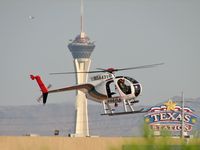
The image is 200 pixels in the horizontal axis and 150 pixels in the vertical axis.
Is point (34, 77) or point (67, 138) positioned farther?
point (34, 77)

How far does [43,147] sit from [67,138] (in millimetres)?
65582

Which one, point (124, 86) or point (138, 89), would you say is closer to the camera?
point (138, 89)

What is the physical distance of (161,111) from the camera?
173625 millimetres

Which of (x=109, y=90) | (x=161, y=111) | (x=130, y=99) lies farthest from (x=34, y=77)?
(x=161, y=111)

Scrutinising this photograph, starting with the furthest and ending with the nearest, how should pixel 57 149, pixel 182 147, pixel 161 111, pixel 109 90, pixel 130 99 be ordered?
1. pixel 161 111
2. pixel 109 90
3. pixel 130 99
4. pixel 57 149
5. pixel 182 147

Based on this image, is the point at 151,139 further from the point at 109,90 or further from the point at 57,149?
the point at 109,90

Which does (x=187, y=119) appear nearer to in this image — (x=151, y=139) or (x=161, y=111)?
(x=161, y=111)

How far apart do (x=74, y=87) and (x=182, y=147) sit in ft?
278

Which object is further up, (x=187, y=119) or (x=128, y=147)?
(x=187, y=119)

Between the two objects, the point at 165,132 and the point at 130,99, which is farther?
the point at 130,99

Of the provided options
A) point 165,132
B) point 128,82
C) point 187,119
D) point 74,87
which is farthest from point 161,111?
point 165,132

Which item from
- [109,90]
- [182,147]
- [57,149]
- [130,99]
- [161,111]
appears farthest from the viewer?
[161,111]

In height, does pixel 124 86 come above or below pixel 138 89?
above

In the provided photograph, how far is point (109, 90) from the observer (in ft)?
335
